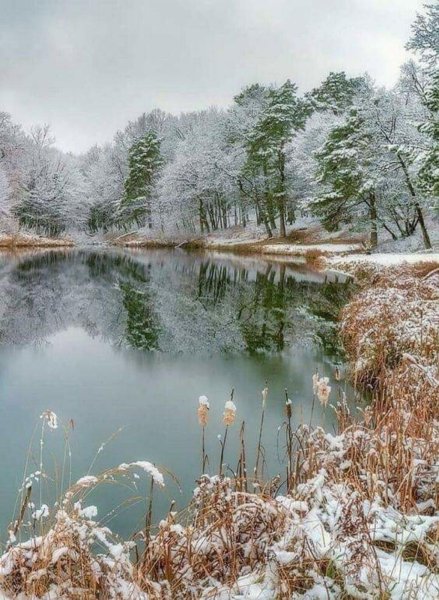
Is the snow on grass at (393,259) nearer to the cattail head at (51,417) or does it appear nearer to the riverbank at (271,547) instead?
the riverbank at (271,547)

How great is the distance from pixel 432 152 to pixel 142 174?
170 feet

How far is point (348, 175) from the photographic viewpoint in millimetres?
33250

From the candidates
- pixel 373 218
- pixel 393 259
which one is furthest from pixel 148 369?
pixel 373 218

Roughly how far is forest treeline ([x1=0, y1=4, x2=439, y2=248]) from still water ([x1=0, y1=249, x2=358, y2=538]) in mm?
8346

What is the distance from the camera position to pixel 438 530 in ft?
8.52

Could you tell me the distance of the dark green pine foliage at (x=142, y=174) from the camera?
63.1 meters

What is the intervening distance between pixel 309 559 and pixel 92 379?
7389mm

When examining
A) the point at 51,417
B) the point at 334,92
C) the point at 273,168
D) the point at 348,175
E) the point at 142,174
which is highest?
the point at 334,92

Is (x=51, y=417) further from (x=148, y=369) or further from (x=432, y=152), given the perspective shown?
(x=432, y=152)

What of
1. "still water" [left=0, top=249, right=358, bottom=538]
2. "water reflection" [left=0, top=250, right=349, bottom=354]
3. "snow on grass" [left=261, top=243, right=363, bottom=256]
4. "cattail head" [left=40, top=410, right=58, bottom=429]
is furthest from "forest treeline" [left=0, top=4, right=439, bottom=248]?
"cattail head" [left=40, top=410, right=58, bottom=429]

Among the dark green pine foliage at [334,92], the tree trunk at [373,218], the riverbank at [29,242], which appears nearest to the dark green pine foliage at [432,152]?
the tree trunk at [373,218]

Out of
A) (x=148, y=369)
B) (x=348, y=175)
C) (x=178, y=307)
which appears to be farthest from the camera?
(x=348, y=175)

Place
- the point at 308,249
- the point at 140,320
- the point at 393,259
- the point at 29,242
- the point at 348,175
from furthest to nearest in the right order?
the point at 29,242 → the point at 308,249 → the point at 348,175 → the point at 393,259 → the point at 140,320

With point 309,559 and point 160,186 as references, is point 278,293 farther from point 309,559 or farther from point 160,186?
point 160,186
